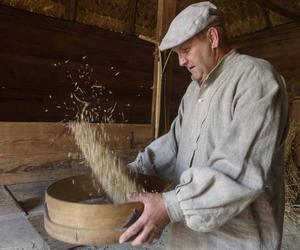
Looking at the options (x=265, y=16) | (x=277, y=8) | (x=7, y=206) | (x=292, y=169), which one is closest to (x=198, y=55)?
(x=7, y=206)

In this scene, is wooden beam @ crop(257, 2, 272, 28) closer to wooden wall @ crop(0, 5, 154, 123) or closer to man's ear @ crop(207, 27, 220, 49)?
wooden wall @ crop(0, 5, 154, 123)

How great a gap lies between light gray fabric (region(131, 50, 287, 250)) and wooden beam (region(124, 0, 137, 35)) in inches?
127

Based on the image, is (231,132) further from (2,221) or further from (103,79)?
(103,79)

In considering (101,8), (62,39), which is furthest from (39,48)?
(101,8)

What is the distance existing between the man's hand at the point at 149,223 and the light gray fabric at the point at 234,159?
0.07ft

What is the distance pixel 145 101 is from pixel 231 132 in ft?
13.3

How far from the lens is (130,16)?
14.3 ft

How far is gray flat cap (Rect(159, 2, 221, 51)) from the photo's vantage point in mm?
1089

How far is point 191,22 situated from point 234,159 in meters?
0.45

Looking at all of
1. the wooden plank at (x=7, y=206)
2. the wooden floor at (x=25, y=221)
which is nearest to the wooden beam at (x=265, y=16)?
the wooden floor at (x=25, y=221)

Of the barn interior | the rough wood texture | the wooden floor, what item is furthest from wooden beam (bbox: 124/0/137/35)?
the wooden floor

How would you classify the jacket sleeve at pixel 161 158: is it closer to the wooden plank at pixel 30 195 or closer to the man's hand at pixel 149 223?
the man's hand at pixel 149 223

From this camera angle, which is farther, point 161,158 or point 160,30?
point 160,30

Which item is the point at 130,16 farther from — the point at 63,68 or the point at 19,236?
the point at 19,236
